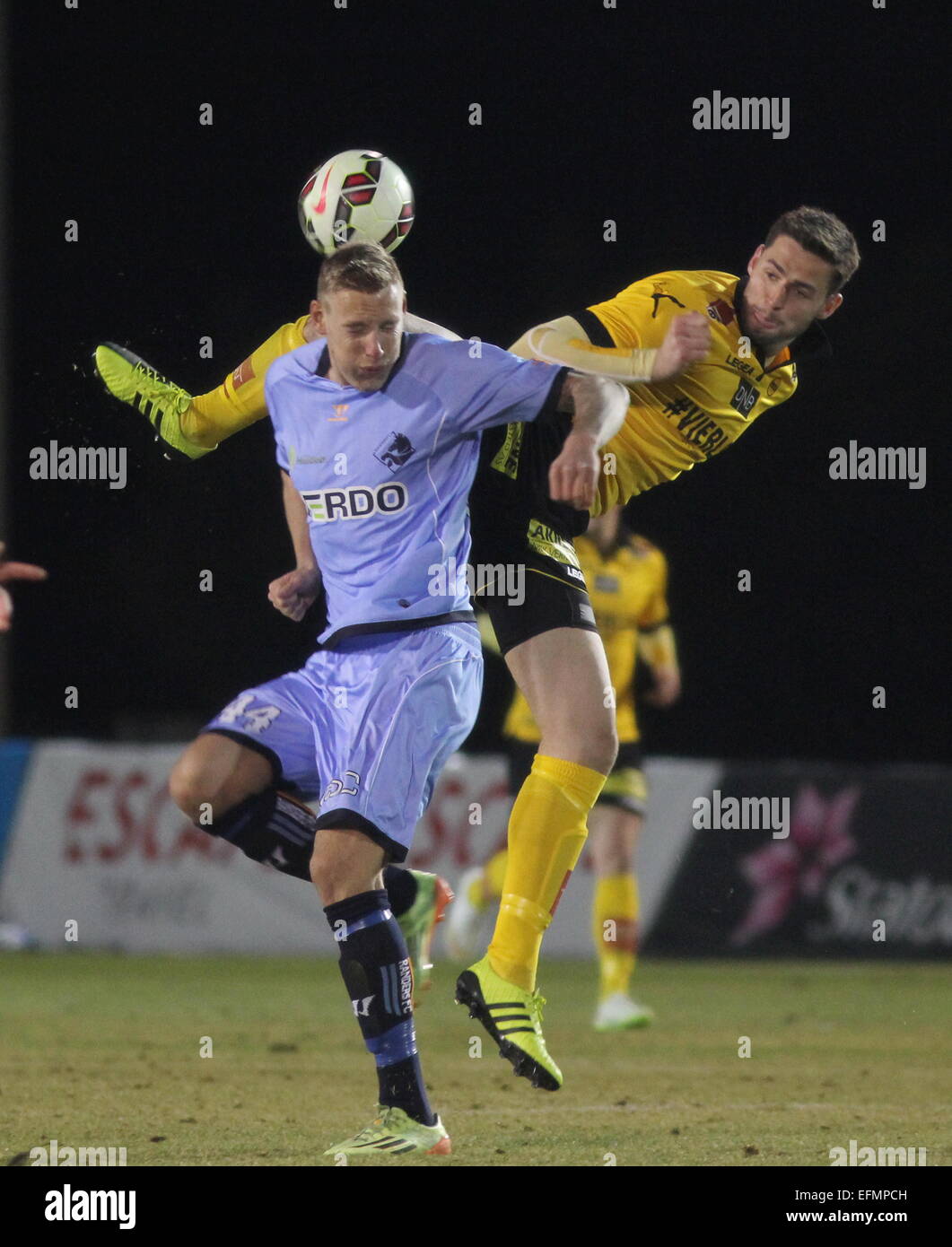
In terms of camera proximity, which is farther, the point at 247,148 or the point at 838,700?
the point at 838,700

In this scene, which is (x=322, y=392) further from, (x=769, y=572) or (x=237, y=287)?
(x=769, y=572)

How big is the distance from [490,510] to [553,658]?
55 cm

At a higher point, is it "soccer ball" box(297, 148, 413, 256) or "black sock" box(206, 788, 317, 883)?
"soccer ball" box(297, 148, 413, 256)

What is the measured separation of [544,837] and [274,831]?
0.80 m

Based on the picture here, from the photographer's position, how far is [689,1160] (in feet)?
16.0

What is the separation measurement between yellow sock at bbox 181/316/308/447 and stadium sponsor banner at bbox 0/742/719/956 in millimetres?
7511

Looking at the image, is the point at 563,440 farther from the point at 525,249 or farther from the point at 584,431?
the point at 525,249

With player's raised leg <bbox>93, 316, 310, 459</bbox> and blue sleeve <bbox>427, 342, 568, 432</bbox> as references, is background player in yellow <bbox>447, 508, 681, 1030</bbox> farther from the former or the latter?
blue sleeve <bbox>427, 342, 568, 432</bbox>

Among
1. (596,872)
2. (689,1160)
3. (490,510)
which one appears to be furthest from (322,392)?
(596,872)

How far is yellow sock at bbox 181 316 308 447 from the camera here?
5582 millimetres
